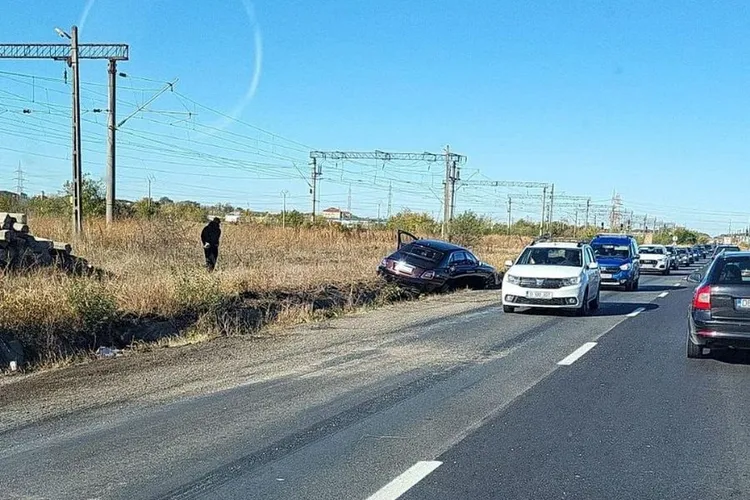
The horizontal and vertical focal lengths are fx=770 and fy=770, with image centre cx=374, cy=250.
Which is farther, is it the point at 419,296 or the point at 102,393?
the point at 419,296

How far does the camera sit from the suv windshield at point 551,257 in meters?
18.1

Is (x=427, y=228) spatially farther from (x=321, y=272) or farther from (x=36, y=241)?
(x=36, y=241)

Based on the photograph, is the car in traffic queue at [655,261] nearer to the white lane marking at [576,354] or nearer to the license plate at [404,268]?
the license plate at [404,268]

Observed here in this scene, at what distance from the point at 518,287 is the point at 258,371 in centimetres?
839

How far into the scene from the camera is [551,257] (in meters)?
18.3

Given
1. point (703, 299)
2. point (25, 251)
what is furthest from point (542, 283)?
point (25, 251)

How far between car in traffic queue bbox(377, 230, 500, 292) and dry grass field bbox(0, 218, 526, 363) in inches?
28.1

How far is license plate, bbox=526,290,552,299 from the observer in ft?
54.6

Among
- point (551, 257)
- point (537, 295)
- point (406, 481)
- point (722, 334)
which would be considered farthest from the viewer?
point (551, 257)

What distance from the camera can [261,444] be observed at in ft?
21.2

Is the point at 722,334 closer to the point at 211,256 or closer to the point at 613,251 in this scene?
the point at 211,256

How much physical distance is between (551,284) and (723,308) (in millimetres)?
6643

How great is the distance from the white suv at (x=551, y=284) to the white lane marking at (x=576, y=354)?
12.8 ft

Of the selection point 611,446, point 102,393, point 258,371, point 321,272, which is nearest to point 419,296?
point 321,272
